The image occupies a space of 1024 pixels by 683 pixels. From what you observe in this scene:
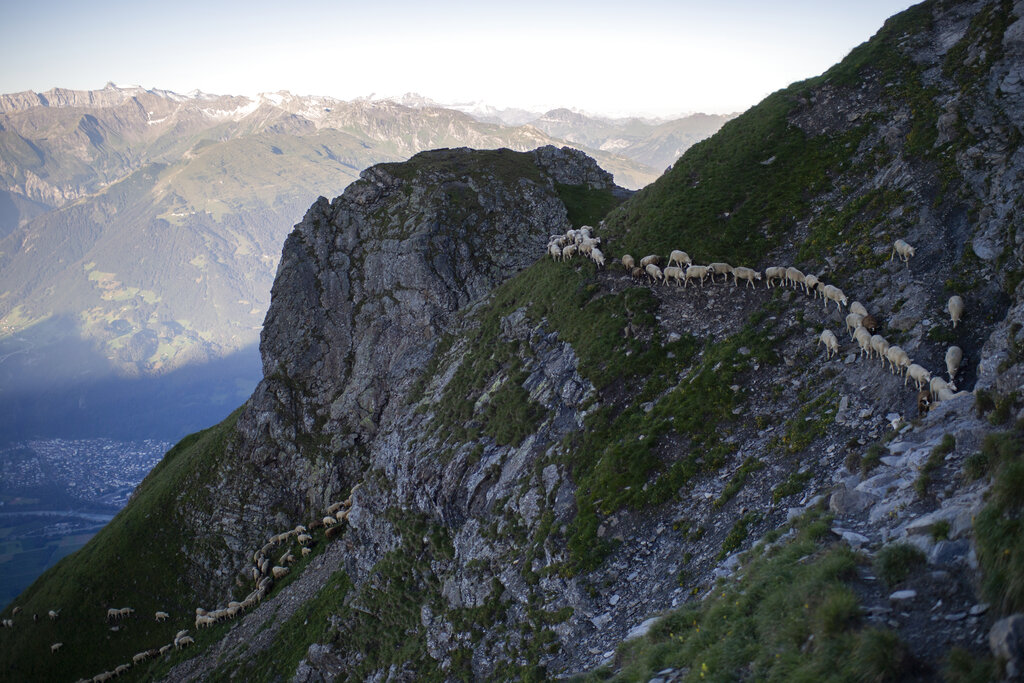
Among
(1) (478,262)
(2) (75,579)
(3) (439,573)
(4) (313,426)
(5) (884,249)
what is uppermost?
(1) (478,262)

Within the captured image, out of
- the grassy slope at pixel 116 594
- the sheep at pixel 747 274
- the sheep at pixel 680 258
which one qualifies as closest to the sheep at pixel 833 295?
the sheep at pixel 747 274

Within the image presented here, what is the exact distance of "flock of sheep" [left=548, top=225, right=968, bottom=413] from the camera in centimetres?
1892

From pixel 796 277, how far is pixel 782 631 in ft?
73.4

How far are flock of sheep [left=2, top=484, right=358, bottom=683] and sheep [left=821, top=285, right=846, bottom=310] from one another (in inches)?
1837

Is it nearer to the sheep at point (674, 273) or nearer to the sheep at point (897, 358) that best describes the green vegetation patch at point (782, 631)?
the sheep at point (897, 358)

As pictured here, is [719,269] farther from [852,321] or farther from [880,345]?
[880,345]

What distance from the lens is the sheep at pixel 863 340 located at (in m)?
22.0

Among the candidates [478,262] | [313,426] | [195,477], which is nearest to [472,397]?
[478,262]

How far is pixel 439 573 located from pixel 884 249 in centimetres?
3271

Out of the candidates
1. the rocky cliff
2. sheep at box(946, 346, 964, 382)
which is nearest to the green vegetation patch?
the rocky cliff

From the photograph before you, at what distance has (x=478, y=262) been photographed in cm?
7244

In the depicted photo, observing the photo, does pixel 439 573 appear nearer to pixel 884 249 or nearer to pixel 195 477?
pixel 884 249

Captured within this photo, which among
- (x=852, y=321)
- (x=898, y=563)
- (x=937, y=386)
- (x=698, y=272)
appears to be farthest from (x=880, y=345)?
(x=898, y=563)

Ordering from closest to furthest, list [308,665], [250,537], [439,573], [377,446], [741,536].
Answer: [741,536] → [439,573] → [308,665] → [377,446] → [250,537]
